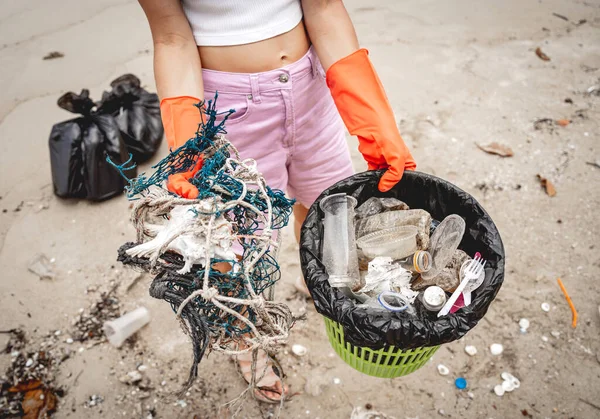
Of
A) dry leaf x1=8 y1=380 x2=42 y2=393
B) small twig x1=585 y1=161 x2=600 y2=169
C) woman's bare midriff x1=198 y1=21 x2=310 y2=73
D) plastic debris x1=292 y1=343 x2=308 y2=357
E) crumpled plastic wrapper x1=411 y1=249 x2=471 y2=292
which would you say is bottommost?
small twig x1=585 y1=161 x2=600 y2=169

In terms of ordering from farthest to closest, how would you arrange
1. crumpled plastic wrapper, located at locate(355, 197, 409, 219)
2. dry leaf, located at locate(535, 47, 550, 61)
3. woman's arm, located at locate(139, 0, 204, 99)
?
1. dry leaf, located at locate(535, 47, 550, 61)
2. crumpled plastic wrapper, located at locate(355, 197, 409, 219)
3. woman's arm, located at locate(139, 0, 204, 99)

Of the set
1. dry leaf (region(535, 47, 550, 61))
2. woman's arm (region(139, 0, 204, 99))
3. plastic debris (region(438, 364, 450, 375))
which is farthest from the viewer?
dry leaf (region(535, 47, 550, 61))

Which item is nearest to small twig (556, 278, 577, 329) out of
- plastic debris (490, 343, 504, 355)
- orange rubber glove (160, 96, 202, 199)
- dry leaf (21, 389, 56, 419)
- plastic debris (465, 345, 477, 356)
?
→ plastic debris (490, 343, 504, 355)

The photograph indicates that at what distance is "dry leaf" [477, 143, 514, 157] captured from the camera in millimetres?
2955

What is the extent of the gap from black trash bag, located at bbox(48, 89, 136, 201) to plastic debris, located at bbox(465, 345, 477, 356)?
235 cm

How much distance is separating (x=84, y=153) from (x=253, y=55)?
5.87 ft

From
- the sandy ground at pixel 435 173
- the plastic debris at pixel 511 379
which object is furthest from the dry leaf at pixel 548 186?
the plastic debris at pixel 511 379

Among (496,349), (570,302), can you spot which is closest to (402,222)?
(496,349)

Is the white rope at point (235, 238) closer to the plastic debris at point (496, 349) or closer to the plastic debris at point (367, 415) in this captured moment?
the plastic debris at point (367, 415)

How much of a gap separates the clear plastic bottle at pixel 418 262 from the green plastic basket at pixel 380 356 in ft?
0.83

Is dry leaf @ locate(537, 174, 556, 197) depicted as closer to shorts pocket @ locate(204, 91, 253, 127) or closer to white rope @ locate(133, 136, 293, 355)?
shorts pocket @ locate(204, 91, 253, 127)

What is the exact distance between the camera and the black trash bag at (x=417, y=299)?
3.76ft

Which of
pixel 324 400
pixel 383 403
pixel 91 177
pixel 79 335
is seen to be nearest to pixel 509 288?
pixel 383 403

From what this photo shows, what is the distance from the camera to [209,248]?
95 centimetres
